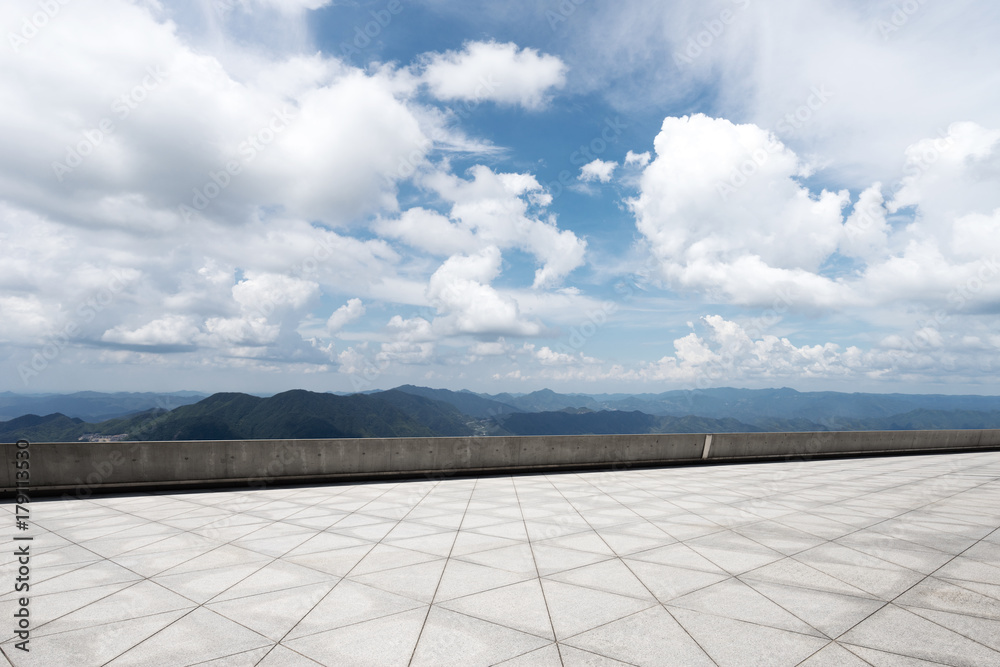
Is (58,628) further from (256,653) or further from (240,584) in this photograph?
(256,653)

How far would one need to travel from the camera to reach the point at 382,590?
519 centimetres

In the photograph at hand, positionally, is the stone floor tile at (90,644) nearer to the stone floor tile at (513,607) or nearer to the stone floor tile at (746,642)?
the stone floor tile at (513,607)

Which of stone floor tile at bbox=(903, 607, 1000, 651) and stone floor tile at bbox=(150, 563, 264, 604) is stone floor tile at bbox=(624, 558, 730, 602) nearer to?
stone floor tile at bbox=(903, 607, 1000, 651)

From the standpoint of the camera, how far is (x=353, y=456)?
1244cm

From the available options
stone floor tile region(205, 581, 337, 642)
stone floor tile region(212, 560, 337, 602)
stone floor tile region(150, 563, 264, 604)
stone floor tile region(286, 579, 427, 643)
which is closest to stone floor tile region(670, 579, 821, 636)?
stone floor tile region(286, 579, 427, 643)

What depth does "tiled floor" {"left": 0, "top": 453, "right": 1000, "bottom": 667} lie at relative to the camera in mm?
3980

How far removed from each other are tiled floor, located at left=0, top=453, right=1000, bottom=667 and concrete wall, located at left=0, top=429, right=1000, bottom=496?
1150mm

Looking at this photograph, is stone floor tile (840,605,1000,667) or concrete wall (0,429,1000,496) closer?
stone floor tile (840,605,1000,667)

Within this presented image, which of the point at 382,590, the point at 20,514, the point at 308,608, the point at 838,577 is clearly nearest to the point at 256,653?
the point at 308,608

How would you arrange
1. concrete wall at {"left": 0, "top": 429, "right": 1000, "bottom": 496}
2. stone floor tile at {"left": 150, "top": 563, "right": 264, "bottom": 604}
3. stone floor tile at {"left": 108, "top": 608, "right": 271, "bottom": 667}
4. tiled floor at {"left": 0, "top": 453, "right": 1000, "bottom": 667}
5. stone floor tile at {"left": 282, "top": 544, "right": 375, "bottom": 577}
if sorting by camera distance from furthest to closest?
concrete wall at {"left": 0, "top": 429, "right": 1000, "bottom": 496} → stone floor tile at {"left": 282, "top": 544, "right": 375, "bottom": 577} → stone floor tile at {"left": 150, "top": 563, "right": 264, "bottom": 604} → tiled floor at {"left": 0, "top": 453, "right": 1000, "bottom": 667} → stone floor tile at {"left": 108, "top": 608, "right": 271, "bottom": 667}

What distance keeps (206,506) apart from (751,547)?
10424 mm

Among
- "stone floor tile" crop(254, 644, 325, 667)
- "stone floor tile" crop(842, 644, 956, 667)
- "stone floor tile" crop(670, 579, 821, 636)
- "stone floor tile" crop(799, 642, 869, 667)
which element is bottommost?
"stone floor tile" crop(254, 644, 325, 667)

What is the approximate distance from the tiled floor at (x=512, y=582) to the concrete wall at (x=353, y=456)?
1150 millimetres

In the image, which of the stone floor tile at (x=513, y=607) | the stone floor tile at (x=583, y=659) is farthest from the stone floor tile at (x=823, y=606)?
the stone floor tile at (x=513, y=607)
